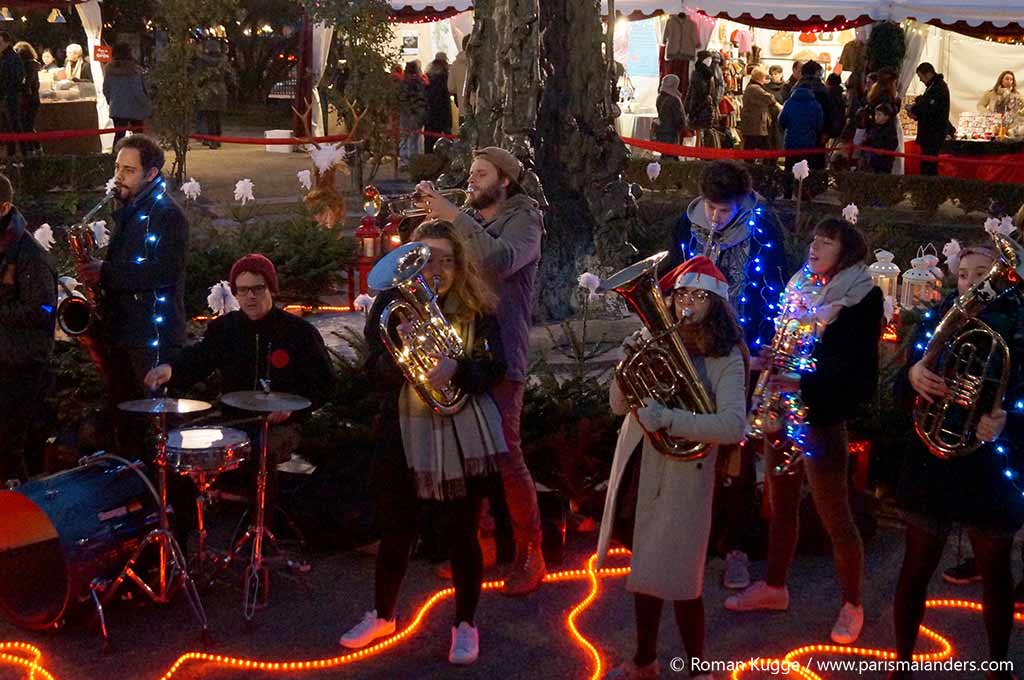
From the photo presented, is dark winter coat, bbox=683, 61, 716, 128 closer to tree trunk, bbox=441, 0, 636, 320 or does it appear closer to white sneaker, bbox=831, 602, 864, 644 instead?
tree trunk, bbox=441, 0, 636, 320

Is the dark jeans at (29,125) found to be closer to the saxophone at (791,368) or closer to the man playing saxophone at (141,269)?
the man playing saxophone at (141,269)

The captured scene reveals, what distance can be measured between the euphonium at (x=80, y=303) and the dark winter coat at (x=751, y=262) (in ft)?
8.77

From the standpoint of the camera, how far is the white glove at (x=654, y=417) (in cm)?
413

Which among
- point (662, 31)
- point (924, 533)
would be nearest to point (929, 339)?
point (924, 533)

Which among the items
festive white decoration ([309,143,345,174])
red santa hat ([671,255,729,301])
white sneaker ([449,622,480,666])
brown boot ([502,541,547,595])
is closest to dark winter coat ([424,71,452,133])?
festive white decoration ([309,143,345,174])

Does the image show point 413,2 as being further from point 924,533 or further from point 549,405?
point 924,533

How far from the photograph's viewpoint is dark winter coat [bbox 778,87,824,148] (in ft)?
53.2

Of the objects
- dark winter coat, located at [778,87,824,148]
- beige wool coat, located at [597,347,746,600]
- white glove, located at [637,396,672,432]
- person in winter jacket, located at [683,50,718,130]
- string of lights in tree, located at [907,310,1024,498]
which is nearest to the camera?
white glove, located at [637,396,672,432]

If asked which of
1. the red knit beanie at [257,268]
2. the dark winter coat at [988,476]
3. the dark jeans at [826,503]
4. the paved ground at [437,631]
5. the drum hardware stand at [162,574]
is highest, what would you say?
the red knit beanie at [257,268]

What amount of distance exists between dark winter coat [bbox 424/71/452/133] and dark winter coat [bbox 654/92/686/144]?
354 centimetres

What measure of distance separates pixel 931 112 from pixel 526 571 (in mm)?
13285

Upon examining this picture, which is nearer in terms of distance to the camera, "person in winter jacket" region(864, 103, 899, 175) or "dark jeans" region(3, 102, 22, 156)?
"person in winter jacket" region(864, 103, 899, 175)

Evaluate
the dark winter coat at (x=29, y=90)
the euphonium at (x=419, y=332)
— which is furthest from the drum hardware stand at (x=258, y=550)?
the dark winter coat at (x=29, y=90)

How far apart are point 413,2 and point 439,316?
16.1 metres
